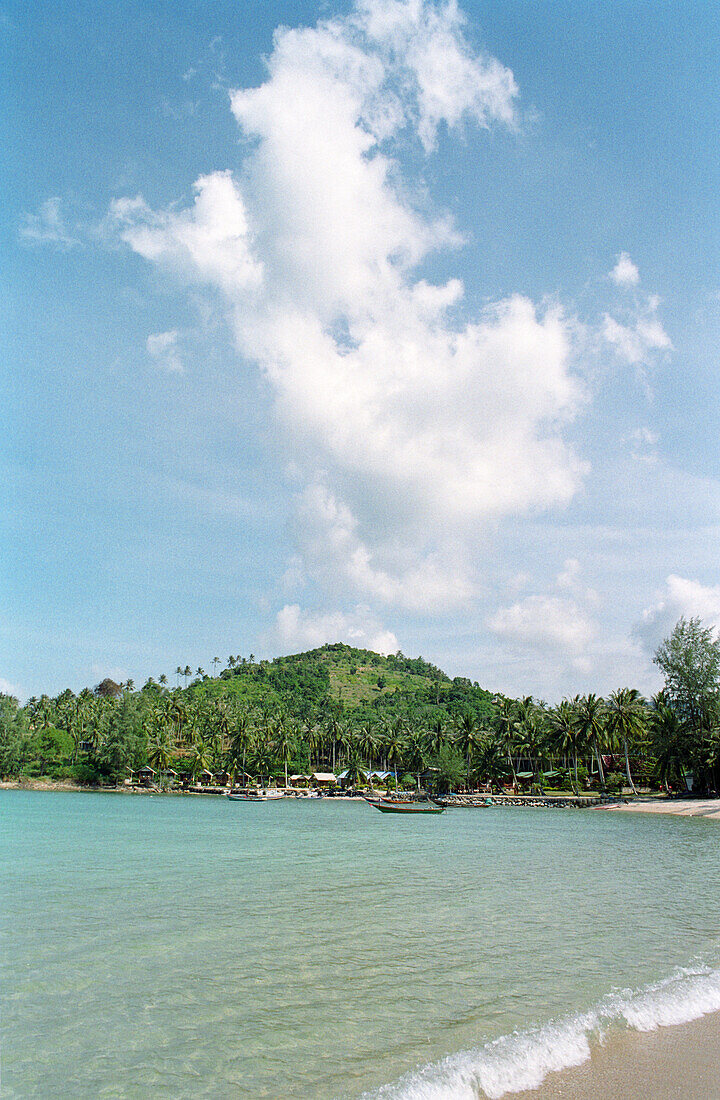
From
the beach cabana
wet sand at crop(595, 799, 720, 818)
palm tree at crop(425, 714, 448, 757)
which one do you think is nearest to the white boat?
the beach cabana

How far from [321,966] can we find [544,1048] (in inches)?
206

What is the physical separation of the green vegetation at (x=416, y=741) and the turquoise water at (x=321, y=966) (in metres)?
44.0

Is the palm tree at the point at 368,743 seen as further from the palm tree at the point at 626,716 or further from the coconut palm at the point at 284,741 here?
the palm tree at the point at 626,716

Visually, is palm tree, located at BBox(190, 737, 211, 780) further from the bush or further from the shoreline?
the bush

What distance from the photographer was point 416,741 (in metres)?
121

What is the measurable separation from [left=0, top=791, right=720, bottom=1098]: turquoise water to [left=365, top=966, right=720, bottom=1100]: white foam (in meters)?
0.05

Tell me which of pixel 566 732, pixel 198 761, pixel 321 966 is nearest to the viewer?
pixel 321 966

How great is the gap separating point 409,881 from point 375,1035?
48.7ft

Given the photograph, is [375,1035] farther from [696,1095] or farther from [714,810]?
[714,810]

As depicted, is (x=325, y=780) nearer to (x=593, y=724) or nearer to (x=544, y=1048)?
(x=593, y=724)

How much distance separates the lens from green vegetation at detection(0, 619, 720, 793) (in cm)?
6819

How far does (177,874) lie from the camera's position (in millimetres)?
Answer: 24719

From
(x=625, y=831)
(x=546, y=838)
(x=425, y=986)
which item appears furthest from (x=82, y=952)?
(x=625, y=831)

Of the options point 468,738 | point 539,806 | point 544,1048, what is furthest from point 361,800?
point 544,1048
